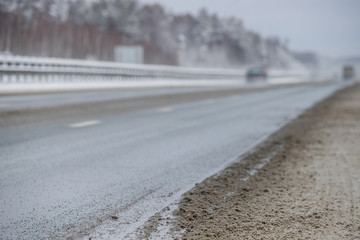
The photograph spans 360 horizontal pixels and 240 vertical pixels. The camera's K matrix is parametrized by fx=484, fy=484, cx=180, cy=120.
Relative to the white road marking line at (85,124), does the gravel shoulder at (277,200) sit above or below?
above

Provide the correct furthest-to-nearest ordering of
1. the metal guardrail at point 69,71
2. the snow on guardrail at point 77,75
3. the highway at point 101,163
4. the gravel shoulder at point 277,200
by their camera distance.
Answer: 1. the snow on guardrail at point 77,75
2. the metal guardrail at point 69,71
3. the highway at point 101,163
4. the gravel shoulder at point 277,200

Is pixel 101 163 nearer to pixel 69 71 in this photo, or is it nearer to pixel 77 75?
pixel 69 71

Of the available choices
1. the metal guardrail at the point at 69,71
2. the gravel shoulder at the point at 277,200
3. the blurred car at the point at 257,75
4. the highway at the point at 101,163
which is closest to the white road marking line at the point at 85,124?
the highway at the point at 101,163

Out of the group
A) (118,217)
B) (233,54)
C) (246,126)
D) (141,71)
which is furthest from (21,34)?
(233,54)

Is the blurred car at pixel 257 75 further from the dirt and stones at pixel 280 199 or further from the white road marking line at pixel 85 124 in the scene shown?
the dirt and stones at pixel 280 199

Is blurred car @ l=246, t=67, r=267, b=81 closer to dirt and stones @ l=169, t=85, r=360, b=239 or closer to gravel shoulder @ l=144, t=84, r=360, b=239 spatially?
dirt and stones @ l=169, t=85, r=360, b=239

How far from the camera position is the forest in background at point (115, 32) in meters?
71.2

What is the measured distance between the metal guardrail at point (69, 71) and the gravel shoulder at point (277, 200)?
15.0 meters

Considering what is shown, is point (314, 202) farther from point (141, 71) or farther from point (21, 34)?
point (21, 34)

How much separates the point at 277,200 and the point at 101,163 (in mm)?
2232

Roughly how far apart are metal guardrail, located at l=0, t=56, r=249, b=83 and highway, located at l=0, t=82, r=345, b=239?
8.98 meters

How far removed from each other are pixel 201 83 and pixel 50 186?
38090mm

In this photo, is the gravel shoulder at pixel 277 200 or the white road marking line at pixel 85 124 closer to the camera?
the gravel shoulder at pixel 277 200

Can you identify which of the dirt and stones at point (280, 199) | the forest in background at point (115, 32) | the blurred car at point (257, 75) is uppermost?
the forest in background at point (115, 32)
